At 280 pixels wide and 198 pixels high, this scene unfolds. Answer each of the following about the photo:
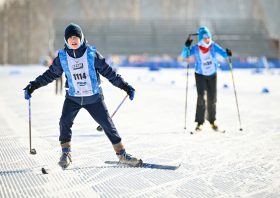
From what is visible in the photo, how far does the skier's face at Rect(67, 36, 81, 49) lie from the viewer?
2.41 meters

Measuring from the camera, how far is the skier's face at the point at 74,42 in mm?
2414

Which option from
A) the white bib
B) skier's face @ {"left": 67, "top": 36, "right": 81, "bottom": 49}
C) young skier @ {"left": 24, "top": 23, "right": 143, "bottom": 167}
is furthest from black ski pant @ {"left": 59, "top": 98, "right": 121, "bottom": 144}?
skier's face @ {"left": 67, "top": 36, "right": 81, "bottom": 49}

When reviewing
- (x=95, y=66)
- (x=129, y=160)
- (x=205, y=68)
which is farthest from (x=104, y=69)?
(x=205, y=68)

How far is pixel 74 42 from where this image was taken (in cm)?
242

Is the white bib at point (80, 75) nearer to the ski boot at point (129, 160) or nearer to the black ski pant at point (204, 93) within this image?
the ski boot at point (129, 160)

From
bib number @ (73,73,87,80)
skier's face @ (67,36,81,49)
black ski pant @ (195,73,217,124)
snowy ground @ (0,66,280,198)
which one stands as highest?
skier's face @ (67,36,81,49)

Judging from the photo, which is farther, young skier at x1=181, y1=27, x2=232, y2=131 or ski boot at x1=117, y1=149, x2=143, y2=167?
young skier at x1=181, y1=27, x2=232, y2=131

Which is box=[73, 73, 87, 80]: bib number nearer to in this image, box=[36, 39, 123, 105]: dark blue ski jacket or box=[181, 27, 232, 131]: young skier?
box=[36, 39, 123, 105]: dark blue ski jacket

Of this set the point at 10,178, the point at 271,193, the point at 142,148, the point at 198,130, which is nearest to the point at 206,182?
the point at 271,193

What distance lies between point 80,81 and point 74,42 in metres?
0.33

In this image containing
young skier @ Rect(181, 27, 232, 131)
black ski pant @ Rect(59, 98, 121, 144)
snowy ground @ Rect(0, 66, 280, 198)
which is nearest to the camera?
snowy ground @ Rect(0, 66, 280, 198)

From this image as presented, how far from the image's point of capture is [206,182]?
2.24 meters

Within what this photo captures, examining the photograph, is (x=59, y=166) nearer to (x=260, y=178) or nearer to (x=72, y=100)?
(x=72, y=100)

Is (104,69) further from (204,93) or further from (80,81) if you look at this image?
(204,93)
